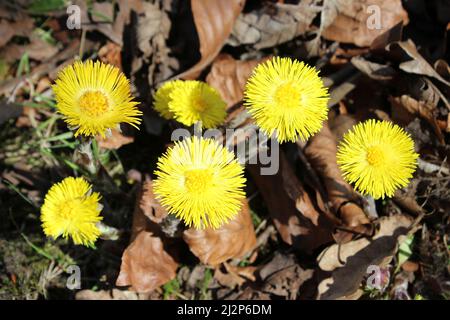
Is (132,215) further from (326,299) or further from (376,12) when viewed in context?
(376,12)

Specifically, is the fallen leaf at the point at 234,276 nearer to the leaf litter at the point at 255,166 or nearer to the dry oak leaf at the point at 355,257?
the leaf litter at the point at 255,166

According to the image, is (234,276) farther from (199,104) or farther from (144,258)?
(199,104)

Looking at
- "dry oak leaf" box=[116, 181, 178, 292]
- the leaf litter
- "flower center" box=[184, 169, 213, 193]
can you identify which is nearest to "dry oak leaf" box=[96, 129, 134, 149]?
the leaf litter

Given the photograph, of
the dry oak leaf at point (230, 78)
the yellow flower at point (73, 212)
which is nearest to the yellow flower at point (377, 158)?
the dry oak leaf at point (230, 78)

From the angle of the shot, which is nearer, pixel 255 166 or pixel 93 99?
pixel 93 99

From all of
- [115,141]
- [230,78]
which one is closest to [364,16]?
[230,78]

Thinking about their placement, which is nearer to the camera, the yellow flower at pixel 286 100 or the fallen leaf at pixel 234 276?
the yellow flower at pixel 286 100
